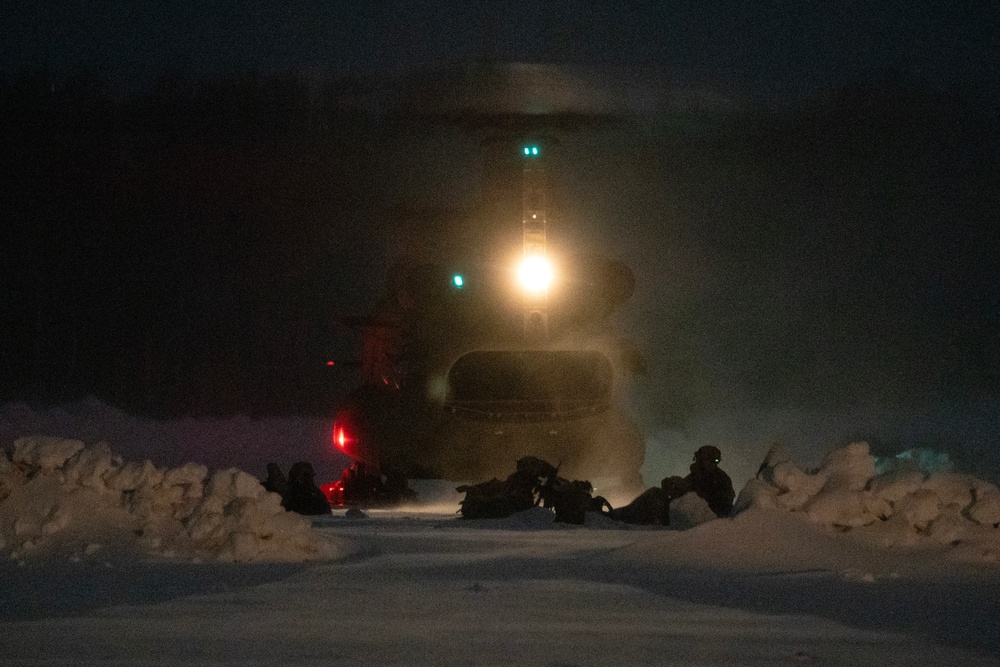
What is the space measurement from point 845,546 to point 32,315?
27.8 m

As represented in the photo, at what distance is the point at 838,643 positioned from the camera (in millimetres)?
4785

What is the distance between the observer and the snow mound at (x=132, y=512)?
812cm

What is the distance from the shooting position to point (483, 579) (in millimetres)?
7223

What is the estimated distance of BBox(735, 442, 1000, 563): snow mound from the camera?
26.1ft

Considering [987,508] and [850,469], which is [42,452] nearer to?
[850,469]

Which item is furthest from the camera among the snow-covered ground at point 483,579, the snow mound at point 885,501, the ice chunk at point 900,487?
the ice chunk at point 900,487

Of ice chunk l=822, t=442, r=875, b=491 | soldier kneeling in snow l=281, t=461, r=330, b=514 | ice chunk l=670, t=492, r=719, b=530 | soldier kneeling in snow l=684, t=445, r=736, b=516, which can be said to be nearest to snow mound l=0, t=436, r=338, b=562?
ice chunk l=822, t=442, r=875, b=491

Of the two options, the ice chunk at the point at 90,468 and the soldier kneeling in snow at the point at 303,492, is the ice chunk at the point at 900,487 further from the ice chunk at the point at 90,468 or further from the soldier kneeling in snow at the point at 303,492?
the soldier kneeling in snow at the point at 303,492

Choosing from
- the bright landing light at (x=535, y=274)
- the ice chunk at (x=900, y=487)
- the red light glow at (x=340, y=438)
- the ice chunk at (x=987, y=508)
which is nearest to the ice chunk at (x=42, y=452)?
the ice chunk at (x=900, y=487)

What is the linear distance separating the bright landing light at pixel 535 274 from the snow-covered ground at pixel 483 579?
9.40m

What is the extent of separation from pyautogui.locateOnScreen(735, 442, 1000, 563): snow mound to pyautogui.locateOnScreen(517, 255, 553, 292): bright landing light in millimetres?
11678

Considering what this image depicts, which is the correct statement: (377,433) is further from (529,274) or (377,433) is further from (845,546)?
(845,546)

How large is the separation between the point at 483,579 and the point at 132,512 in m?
2.95

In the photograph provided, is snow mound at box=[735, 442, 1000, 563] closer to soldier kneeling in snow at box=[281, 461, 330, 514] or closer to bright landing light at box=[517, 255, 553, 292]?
soldier kneeling in snow at box=[281, 461, 330, 514]
